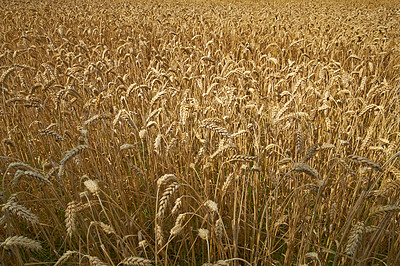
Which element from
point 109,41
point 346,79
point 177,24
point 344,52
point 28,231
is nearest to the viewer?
point 28,231

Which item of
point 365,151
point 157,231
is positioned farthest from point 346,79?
point 157,231

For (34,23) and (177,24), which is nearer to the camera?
(34,23)

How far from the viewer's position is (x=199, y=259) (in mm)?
1779

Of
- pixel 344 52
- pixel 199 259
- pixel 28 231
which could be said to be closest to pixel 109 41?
pixel 344 52

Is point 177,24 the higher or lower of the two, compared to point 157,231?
higher

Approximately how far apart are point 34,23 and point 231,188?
Result: 23.0ft

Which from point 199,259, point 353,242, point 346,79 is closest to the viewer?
point 353,242

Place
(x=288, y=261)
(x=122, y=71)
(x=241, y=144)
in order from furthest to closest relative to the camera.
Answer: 1. (x=122, y=71)
2. (x=241, y=144)
3. (x=288, y=261)

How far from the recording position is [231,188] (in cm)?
185

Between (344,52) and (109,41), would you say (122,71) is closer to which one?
(109,41)

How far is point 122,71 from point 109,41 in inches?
90.1

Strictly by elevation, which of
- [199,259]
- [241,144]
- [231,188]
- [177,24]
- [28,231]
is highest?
[177,24]

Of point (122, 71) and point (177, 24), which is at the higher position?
point (177, 24)

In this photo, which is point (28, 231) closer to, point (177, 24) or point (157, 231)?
point (157, 231)
